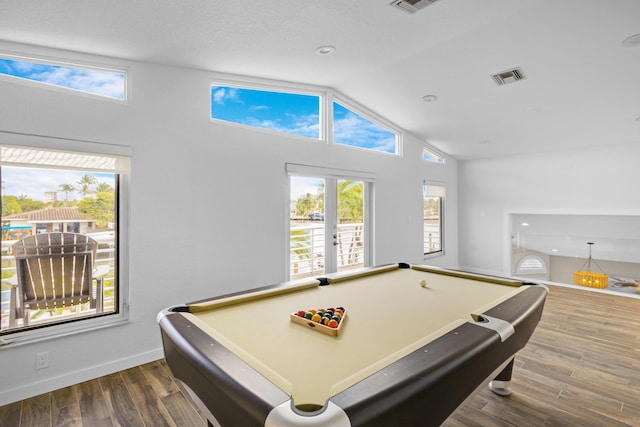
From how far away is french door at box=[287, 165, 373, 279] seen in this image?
3.82 metres

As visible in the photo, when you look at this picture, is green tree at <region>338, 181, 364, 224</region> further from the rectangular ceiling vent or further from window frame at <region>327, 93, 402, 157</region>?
the rectangular ceiling vent

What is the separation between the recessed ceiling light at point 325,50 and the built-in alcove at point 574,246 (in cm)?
472

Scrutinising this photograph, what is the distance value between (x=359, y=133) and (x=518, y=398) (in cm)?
341

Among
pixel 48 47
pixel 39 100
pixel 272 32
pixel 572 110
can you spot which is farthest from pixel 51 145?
pixel 572 110

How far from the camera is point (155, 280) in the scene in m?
2.79

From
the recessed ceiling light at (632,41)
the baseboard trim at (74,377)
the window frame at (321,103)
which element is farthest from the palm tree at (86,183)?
the recessed ceiling light at (632,41)

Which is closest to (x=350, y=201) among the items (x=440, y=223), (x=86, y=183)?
(x=440, y=223)

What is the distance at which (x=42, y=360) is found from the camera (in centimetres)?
229

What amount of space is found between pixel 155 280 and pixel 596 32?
158 inches

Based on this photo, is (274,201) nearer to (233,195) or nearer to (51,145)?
(233,195)

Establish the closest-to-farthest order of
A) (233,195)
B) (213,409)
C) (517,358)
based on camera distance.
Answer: (213,409)
(517,358)
(233,195)

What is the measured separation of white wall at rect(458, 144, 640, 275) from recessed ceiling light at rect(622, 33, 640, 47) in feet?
10.0

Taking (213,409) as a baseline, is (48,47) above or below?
above

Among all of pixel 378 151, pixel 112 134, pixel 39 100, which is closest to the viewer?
pixel 39 100
